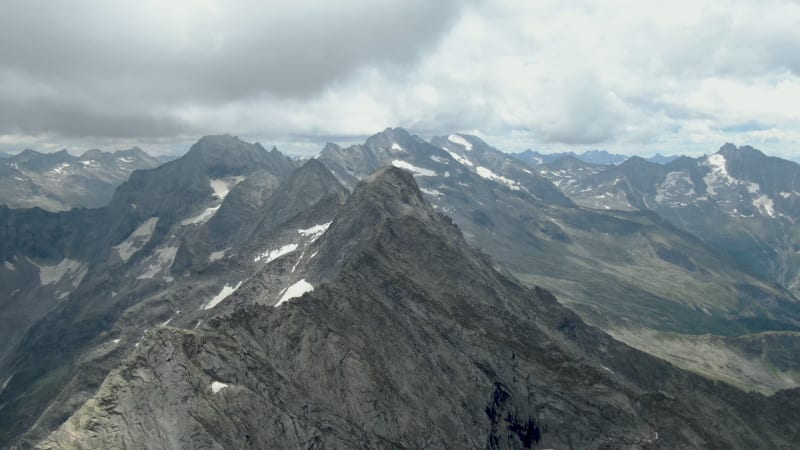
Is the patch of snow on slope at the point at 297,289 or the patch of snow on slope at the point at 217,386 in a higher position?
the patch of snow on slope at the point at 217,386

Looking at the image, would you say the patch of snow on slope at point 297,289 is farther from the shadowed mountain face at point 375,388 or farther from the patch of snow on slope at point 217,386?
the patch of snow on slope at point 217,386

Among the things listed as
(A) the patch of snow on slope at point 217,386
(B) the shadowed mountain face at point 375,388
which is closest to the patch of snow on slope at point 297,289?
(B) the shadowed mountain face at point 375,388

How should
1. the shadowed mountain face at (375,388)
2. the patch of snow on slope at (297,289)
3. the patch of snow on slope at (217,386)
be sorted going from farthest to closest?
1. the patch of snow on slope at (297,289)
2. the patch of snow on slope at (217,386)
3. the shadowed mountain face at (375,388)

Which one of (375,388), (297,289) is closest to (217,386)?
(375,388)

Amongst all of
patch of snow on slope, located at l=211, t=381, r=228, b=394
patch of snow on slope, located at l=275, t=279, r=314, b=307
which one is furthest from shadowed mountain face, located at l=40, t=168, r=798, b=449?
patch of snow on slope, located at l=275, t=279, r=314, b=307

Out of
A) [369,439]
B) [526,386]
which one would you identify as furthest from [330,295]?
[526,386]

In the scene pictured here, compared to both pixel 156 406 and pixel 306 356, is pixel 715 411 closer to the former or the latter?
pixel 306 356
